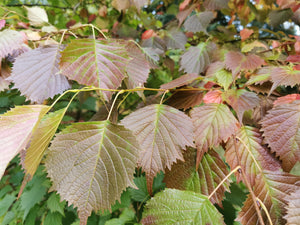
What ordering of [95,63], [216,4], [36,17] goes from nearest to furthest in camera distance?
[95,63]
[36,17]
[216,4]

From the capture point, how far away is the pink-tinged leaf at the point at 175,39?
899 mm

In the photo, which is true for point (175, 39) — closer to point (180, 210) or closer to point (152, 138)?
point (152, 138)

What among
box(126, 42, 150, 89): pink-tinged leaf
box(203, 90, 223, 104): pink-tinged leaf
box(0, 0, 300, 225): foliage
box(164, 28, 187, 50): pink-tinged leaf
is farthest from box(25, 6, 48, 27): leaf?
box(203, 90, 223, 104): pink-tinged leaf

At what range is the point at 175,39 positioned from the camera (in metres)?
0.92

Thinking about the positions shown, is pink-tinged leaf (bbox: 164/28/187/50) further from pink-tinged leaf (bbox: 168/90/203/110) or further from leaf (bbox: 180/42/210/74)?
pink-tinged leaf (bbox: 168/90/203/110)

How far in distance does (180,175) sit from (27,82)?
394 mm

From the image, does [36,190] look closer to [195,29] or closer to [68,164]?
[68,164]

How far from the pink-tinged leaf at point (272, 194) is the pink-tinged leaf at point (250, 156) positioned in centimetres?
2

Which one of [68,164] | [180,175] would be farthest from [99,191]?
[180,175]

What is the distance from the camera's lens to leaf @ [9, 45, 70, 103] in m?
0.45

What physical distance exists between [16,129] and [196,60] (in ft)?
2.11

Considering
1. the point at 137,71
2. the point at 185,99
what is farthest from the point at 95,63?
the point at 185,99

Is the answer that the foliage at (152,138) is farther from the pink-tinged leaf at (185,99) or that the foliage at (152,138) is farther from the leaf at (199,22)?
the leaf at (199,22)

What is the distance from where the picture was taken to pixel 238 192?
2.62 feet
